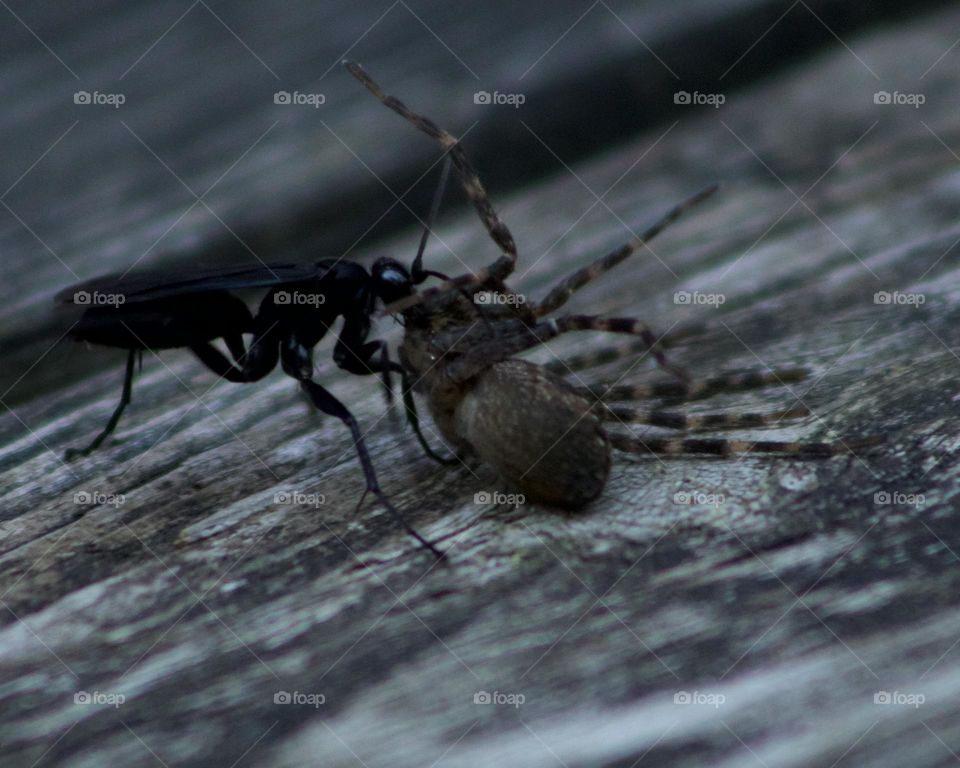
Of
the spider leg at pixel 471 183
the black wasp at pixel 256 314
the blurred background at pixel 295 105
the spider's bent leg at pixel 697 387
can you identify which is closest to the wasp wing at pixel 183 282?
the black wasp at pixel 256 314

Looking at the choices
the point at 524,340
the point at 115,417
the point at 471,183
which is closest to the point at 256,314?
the point at 115,417

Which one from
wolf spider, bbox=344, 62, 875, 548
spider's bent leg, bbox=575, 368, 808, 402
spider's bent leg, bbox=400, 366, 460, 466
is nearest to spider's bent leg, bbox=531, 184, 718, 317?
wolf spider, bbox=344, 62, 875, 548

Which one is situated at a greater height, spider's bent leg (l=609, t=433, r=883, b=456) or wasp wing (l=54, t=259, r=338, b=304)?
wasp wing (l=54, t=259, r=338, b=304)

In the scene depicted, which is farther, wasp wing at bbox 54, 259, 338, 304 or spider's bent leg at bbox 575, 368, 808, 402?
wasp wing at bbox 54, 259, 338, 304

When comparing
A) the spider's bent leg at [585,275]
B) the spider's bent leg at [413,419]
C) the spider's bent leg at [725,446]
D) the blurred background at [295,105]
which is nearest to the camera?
the spider's bent leg at [725,446]

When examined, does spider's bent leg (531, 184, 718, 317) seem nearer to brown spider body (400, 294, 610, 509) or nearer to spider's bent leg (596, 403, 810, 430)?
brown spider body (400, 294, 610, 509)

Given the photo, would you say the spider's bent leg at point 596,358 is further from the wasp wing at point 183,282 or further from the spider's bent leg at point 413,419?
the wasp wing at point 183,282

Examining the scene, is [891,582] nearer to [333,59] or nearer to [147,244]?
[147,244]
